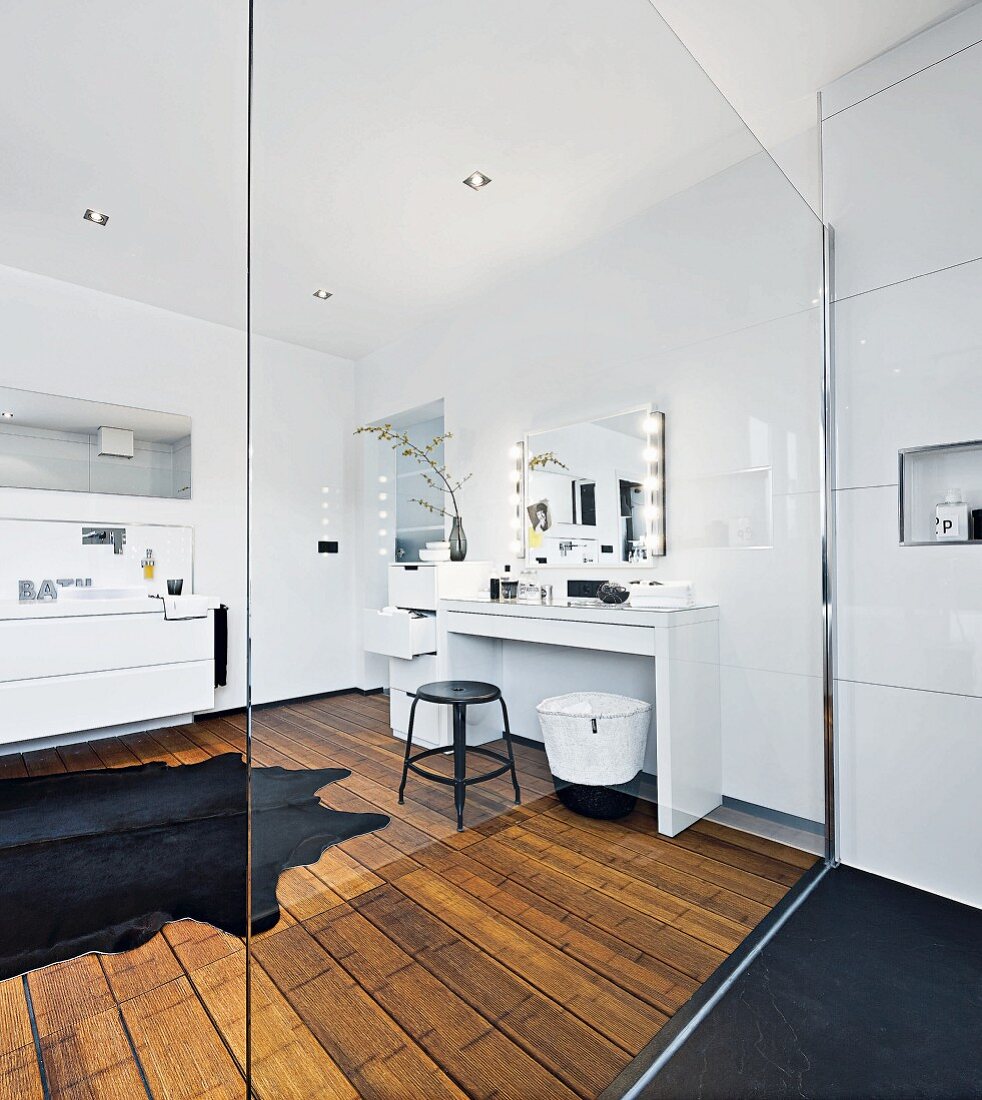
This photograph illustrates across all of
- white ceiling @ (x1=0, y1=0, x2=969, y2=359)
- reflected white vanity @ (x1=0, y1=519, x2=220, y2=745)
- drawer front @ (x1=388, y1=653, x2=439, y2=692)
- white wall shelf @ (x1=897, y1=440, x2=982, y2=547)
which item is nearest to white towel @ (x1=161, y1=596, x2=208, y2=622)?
reflected white vanity @ (x1=0, y1=519, x2=220, y2=745)

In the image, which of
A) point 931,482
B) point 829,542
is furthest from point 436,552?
point 931,482

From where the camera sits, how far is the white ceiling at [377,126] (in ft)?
3.55

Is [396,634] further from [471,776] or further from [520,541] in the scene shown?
[520,541]

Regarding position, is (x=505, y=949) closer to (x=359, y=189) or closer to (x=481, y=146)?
(x=359, y=189)

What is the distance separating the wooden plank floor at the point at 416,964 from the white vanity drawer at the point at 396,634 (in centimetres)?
10

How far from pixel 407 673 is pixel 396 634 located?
0.28ft

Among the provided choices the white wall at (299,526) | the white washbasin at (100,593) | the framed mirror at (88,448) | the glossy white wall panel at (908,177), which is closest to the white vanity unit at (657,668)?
the white wall at (299,526)

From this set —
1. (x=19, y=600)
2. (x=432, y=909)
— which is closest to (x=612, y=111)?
(x=432, y=909)

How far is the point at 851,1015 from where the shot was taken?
1.45m

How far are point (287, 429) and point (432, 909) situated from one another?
93cm

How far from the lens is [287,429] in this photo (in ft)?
3.42

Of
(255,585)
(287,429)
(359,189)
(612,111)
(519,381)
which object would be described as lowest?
(255,585)

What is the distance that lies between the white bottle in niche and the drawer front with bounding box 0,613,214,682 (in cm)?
300

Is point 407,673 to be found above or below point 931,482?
below
